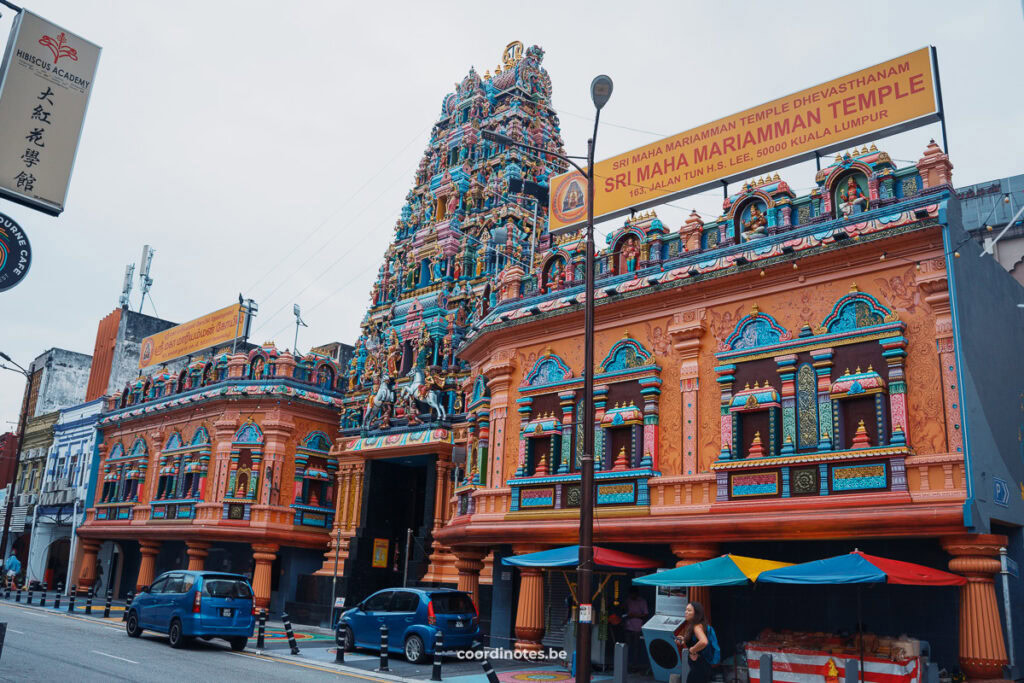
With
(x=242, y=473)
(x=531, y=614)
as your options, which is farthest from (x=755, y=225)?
(x=242, y=473)

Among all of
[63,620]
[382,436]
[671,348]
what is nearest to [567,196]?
[671,348]

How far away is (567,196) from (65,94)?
579 inches

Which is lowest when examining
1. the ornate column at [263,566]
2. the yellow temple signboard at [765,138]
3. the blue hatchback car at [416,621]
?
the blue hatchback car at [416,621]

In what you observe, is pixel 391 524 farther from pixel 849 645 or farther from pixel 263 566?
pixel 849 645

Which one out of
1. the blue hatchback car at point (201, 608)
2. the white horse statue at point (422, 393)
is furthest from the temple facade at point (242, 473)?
the blue hatchback car at point (201, 608)

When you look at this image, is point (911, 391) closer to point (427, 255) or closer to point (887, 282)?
point (887, 282)

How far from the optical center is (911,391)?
55.6 ft

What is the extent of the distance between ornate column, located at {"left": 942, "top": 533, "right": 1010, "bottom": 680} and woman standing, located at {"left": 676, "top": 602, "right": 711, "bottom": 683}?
462cm

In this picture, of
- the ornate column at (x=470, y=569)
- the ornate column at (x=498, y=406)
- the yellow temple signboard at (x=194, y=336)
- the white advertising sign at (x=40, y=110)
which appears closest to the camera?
the white advertising sign at (x=40, y=110)

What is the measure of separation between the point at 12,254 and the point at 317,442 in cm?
2575

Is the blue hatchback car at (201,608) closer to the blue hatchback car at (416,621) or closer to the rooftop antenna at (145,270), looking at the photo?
the blue hatchback car at (416,621)

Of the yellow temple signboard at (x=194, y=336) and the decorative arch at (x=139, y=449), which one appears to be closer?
the decorative arch at (x=139, y=449)

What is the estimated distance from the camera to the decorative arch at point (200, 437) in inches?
1484

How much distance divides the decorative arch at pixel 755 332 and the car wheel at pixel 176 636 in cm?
1430
